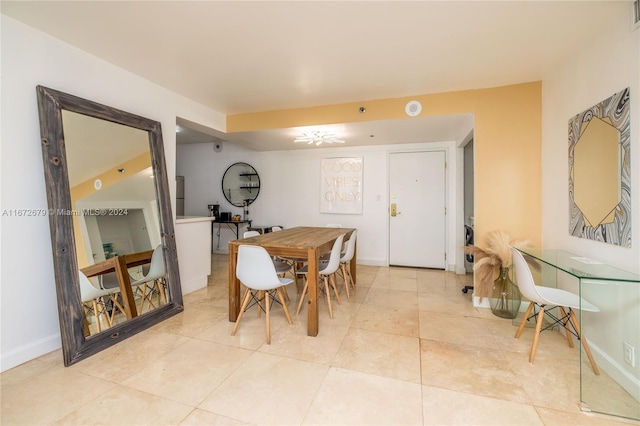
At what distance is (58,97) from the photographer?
208 cm

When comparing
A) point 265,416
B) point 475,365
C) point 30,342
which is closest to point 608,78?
point 475,365

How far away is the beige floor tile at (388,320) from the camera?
2440 millimetres

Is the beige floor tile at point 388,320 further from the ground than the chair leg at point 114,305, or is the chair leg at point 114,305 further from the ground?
the chair leg at point 114,305

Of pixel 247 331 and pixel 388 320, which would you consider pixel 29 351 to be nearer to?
pixel 247 331

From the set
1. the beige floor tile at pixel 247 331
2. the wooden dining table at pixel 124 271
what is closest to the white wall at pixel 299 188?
the beige floor tile at pixel 247 331

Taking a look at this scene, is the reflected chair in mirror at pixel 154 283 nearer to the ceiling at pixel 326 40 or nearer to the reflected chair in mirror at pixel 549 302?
the ceiling at pixel 326 40

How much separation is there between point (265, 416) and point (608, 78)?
309 centimetres

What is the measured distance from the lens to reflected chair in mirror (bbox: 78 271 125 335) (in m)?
2.10

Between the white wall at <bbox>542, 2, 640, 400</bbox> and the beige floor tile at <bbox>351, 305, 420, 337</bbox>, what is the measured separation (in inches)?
47.2

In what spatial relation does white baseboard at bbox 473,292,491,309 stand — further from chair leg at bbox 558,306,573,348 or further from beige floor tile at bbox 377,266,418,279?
beige floor tile at bbox 377,266,418,279

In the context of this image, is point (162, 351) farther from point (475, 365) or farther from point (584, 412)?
point (584, 412)

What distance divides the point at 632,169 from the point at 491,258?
4.38ft

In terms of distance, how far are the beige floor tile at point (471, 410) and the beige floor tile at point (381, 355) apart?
20 centimetres

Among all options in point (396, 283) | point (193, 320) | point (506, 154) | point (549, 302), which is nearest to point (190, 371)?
point (193, 320)
